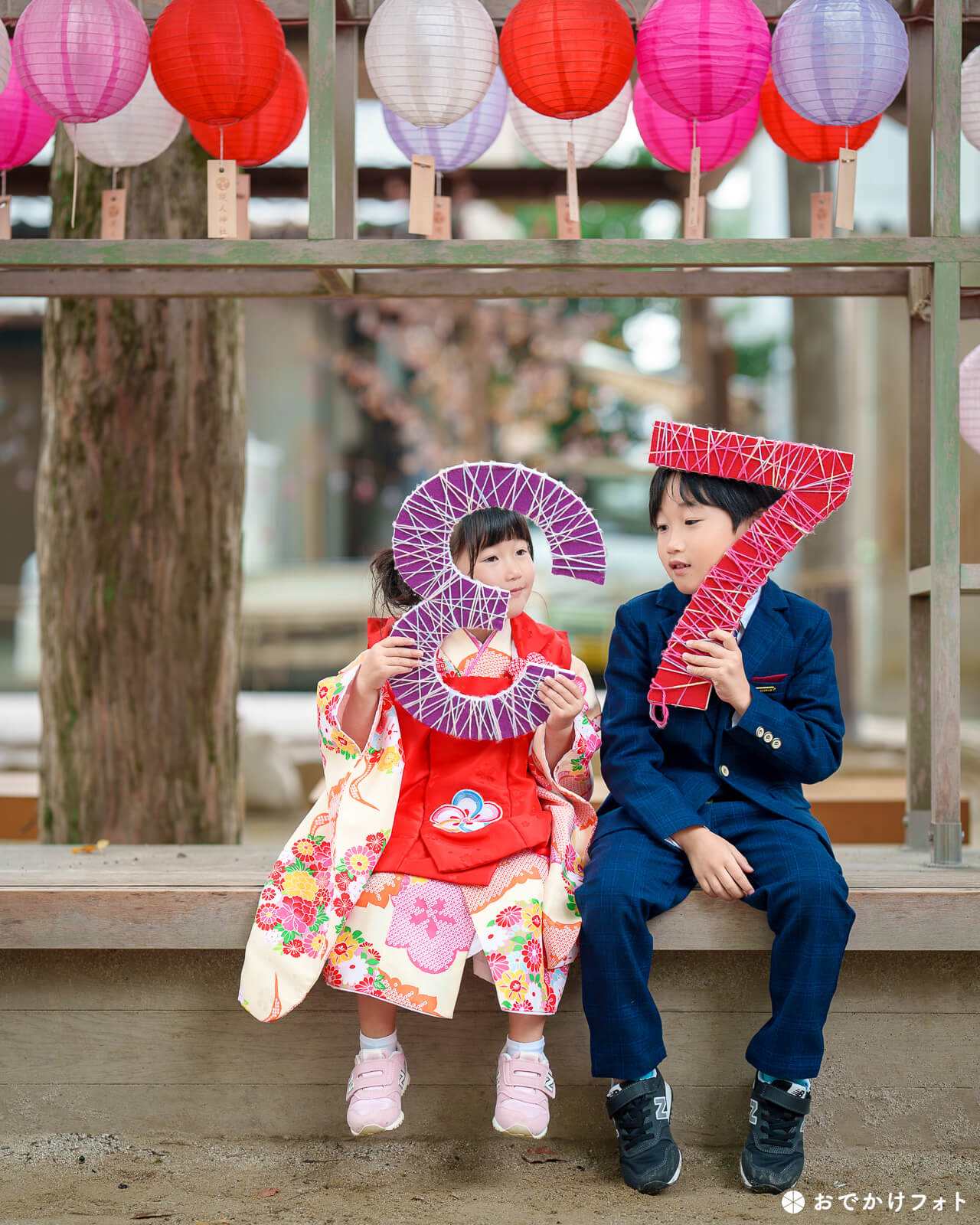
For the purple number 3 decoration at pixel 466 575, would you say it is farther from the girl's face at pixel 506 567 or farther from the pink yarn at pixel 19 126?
the pink yarn at pixel 19 126

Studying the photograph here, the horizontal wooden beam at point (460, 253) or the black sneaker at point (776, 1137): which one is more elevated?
the horizontal wooden beam at point (460, 253)

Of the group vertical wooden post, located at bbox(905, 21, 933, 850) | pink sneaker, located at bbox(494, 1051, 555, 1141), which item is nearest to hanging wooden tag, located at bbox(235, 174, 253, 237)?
vertical wooden post, located at bbox(905, 21, 933, 850)

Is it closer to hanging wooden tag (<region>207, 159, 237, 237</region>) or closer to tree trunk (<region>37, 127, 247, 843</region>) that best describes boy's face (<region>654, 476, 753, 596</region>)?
hanging wooden tag (<region>207, 159, 237, 237</region>)

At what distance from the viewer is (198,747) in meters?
3.35

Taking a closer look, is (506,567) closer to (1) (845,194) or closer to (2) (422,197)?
(2) (422,197)

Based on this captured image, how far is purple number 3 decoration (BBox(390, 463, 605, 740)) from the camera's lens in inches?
82.0

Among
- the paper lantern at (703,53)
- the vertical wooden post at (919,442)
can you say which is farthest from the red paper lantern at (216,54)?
the vertical wooden post at (919,442)

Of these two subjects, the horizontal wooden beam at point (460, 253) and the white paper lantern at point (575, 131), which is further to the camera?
the white paper lantern at point (575, 131)

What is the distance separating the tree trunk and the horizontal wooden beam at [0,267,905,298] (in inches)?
24.6

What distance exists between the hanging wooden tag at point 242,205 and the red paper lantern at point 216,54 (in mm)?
141

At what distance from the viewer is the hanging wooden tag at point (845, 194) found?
2.36 meters

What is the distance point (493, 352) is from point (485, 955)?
9.97 meters

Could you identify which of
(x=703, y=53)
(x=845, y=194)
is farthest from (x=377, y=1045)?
(x=703, y=53)

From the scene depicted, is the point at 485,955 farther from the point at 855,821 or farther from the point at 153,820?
the point at 855,821
